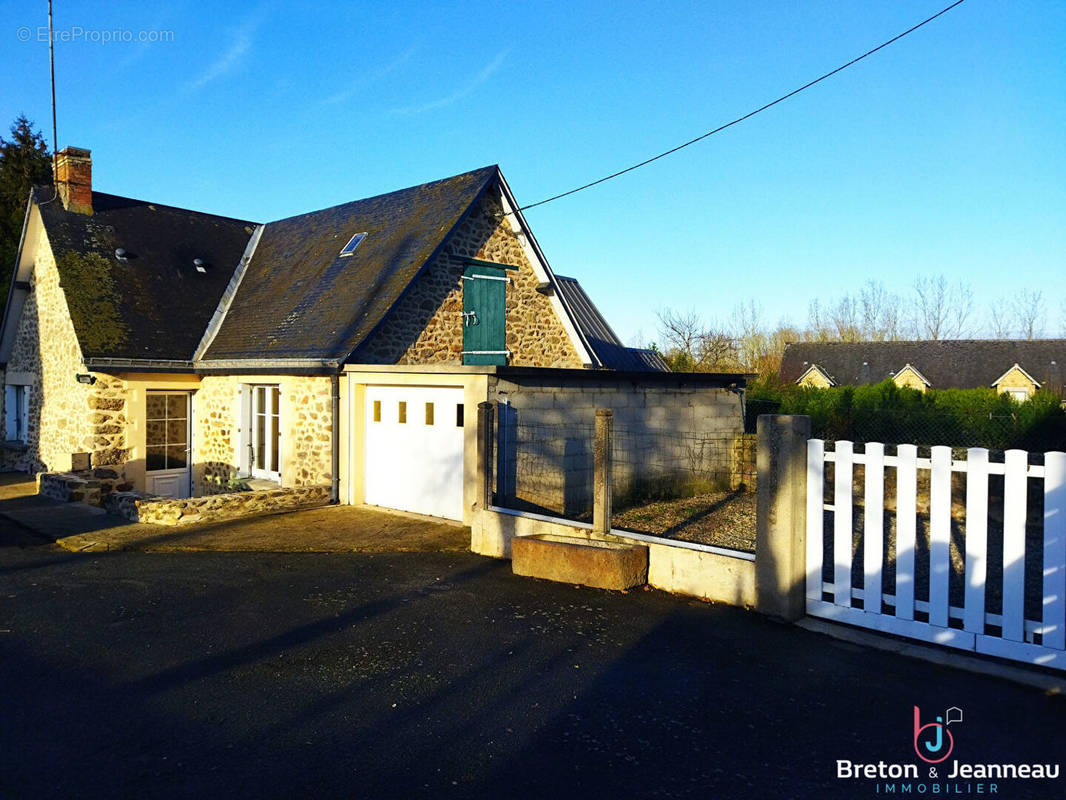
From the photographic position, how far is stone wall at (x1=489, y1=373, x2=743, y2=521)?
9.87m

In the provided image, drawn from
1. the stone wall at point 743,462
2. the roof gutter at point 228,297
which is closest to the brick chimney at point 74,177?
the roof gutter at point 228,297

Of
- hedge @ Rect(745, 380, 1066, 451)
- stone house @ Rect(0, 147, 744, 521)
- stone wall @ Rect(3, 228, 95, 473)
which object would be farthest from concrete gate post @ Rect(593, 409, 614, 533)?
stone wall @ Rect(3, 228, 95, 473)

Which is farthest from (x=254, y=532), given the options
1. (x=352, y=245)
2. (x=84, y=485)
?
(x=352, y=245)

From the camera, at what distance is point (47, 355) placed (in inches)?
594

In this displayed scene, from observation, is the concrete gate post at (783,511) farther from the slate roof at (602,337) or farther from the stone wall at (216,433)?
the slate roof at (602,337)

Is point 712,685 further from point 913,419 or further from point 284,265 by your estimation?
point 284,265

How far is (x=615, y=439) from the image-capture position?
1159 centimetres

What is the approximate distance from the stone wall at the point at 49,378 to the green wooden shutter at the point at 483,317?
6.75 metres

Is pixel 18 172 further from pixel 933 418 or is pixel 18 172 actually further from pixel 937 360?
pixel 937 360

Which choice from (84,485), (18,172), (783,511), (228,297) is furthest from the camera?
(18,172)

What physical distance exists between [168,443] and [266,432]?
98.2 inches

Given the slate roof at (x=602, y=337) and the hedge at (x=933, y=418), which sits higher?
the slate roof at (x=602, y=337)

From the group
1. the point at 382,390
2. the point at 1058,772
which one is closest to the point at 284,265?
the point at 382,390

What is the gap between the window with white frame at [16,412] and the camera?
53.3 feet
